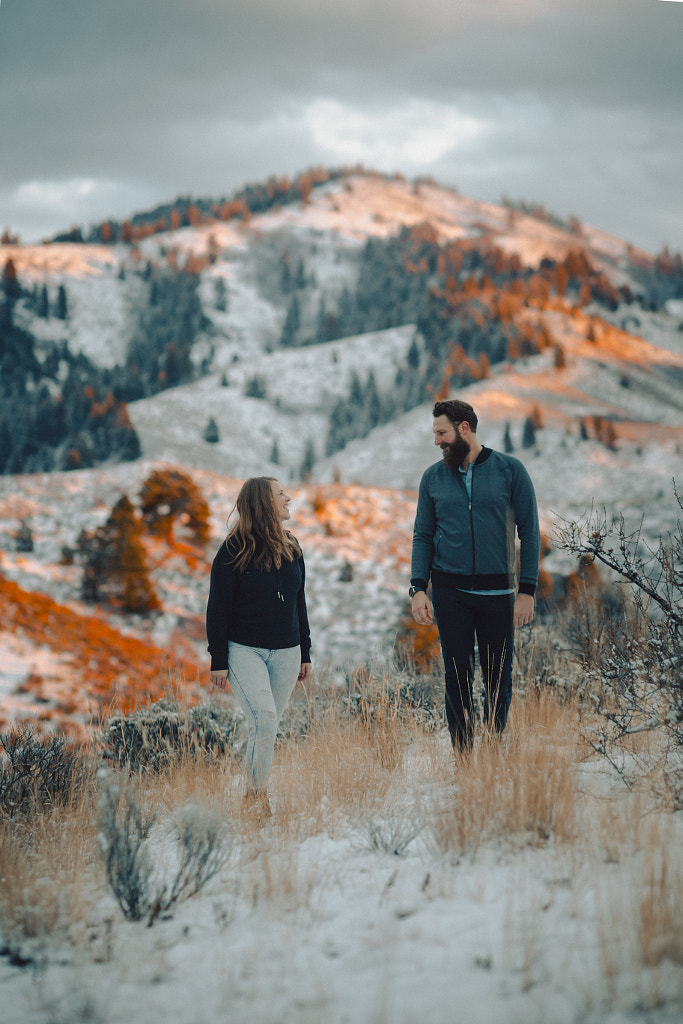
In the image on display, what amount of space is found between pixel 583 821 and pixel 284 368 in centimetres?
5679

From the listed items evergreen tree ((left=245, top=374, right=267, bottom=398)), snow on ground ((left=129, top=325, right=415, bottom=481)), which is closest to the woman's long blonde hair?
snow on ground ((left=129, top=325, right=415, bottom=481))

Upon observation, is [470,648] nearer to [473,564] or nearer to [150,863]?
[473,564]

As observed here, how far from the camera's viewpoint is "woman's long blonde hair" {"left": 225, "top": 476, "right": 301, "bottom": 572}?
8.66 feet

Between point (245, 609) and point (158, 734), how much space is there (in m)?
1.84

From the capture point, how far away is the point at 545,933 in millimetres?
1706

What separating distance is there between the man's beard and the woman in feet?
2.45

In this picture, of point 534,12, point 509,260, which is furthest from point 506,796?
point 509,260

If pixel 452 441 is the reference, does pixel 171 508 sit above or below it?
below

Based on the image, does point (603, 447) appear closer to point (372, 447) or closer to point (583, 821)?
point (372, 447)

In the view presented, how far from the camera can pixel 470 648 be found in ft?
9.27

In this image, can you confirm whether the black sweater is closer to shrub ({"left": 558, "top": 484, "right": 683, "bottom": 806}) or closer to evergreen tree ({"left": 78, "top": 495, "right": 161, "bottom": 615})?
shrub ({"left": 558, "top": 484, "right": 683, "bottom": 806})

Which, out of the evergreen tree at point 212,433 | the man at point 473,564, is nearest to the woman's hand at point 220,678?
the man at point 473,564

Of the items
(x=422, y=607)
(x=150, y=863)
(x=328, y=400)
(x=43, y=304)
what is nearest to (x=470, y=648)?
(x=422, y=607)

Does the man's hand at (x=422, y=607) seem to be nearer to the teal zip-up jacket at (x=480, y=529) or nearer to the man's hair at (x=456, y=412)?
the teal zip-up jacket at (x=480, y=529)
